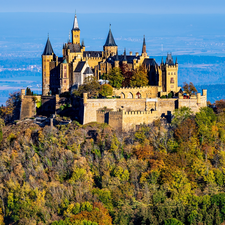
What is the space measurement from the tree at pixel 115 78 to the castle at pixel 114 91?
1660 millimetres

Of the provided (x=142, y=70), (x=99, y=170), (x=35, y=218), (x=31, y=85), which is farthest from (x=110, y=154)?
(x=31, y=85)

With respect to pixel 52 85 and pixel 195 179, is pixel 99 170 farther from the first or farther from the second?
pixel 52 85

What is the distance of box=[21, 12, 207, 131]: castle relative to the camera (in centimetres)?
6462

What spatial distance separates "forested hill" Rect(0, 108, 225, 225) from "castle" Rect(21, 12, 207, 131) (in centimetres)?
132

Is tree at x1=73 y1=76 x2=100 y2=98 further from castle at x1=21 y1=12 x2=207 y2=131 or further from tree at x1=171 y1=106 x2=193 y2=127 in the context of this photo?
tree at x1=171 y1=106 x2=193 y2=127

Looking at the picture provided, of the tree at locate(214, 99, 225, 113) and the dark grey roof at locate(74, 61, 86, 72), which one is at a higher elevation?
the dark grey roof at locate(74, 61, 86, 72)

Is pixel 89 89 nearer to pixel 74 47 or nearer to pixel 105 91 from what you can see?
pixel 105 91

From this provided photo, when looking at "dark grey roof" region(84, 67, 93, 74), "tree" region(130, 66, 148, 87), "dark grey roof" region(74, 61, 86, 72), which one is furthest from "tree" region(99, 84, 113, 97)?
"dark grey roof" region(74, 61, 86, 72)

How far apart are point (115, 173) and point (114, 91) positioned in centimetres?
1378

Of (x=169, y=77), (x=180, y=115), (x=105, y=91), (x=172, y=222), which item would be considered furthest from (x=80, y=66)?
(x=172, y=222)

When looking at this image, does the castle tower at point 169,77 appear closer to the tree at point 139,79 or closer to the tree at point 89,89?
the tree at point 139,79

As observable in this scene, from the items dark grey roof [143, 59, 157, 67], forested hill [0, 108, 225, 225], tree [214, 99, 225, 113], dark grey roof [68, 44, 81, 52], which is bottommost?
forested hill [0, 108, 225, 225]

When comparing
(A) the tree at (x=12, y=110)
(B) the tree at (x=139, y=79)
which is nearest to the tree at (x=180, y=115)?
(B) the tree at (x=139, y=79)

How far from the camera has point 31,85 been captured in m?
188
